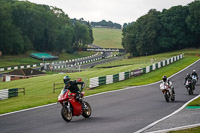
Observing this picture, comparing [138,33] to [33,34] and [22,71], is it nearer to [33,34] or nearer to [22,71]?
[33,34]

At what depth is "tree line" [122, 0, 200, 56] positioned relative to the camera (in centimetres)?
11550

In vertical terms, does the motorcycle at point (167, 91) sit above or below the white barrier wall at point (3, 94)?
above

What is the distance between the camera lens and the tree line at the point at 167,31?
116 m

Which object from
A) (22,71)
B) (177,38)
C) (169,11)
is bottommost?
(22,71)

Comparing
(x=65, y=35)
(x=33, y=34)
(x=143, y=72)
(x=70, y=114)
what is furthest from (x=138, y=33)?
(x=70, y=114)

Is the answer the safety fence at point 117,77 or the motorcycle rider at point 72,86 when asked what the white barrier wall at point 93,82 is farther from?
the motorcycle rider at point 72,86

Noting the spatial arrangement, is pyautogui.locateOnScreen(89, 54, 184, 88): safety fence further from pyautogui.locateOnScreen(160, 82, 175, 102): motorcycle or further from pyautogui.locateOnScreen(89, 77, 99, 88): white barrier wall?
pyautogui.locateOnScreen(160, 82, 175, 102): motorcycle

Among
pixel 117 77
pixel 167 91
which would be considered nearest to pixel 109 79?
pixel 117 77

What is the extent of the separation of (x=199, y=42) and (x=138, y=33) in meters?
20.9

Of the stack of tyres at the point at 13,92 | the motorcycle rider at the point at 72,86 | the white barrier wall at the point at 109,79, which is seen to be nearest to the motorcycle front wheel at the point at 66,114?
the motorcycle rider at the point at 72,86

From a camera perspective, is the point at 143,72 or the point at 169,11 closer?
the point at 143,72

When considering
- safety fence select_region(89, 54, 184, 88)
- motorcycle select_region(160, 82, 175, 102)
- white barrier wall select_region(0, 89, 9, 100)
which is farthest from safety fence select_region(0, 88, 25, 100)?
motorcycle select_region(160, 82, 175, 102)

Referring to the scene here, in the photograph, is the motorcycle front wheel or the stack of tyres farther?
the stack of tyres

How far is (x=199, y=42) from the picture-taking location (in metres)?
121
